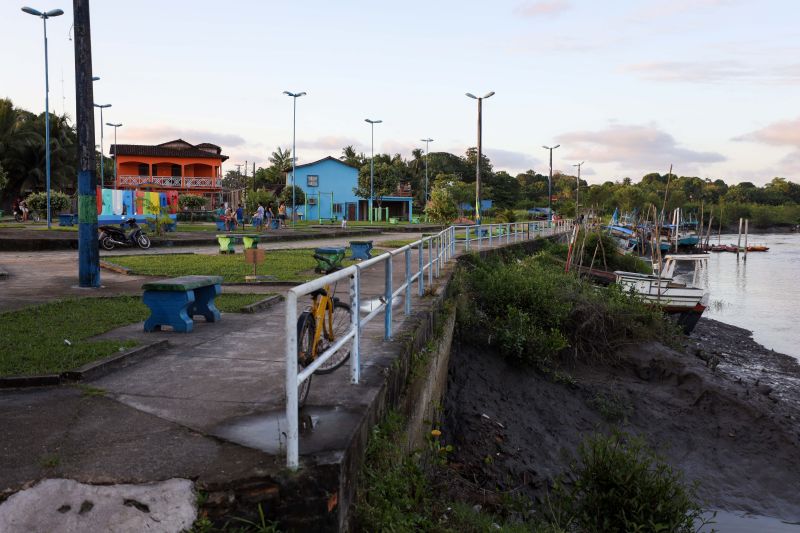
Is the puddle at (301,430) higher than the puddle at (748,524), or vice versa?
the puddle at (301,430)

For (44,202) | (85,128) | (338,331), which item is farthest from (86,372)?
(44,202)

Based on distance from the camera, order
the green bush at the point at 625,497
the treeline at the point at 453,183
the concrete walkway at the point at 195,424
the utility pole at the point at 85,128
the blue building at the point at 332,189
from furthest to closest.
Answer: the blue building at the point at 332,189, the treeline at the point at 453,183, the utility pole at the point at 85,128, the green bush at the point at 625,497, the concrete walkway at the point at 195,424

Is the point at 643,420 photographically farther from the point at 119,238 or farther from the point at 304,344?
the point at 119,238

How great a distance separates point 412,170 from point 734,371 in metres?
69.8

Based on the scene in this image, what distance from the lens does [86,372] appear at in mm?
5297

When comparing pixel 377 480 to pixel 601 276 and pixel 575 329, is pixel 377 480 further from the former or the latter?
pixel 601 276

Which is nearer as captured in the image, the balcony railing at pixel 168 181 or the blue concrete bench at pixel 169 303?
the blue concrete bench at pixel 169 303

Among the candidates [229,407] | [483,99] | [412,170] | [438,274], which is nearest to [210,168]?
[412,170]

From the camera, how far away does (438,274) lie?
12.8 m

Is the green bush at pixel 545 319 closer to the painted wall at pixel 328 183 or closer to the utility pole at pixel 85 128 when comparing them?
the utility pole at pixel 85 128

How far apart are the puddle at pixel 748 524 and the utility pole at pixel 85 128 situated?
31.8ft

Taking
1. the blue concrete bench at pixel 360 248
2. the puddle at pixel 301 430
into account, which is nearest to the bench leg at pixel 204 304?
the puddle at pixel 301 430

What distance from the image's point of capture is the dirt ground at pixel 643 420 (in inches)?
336

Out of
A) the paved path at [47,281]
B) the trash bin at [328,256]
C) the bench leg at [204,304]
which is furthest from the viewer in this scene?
the trash bin at [328,256]
